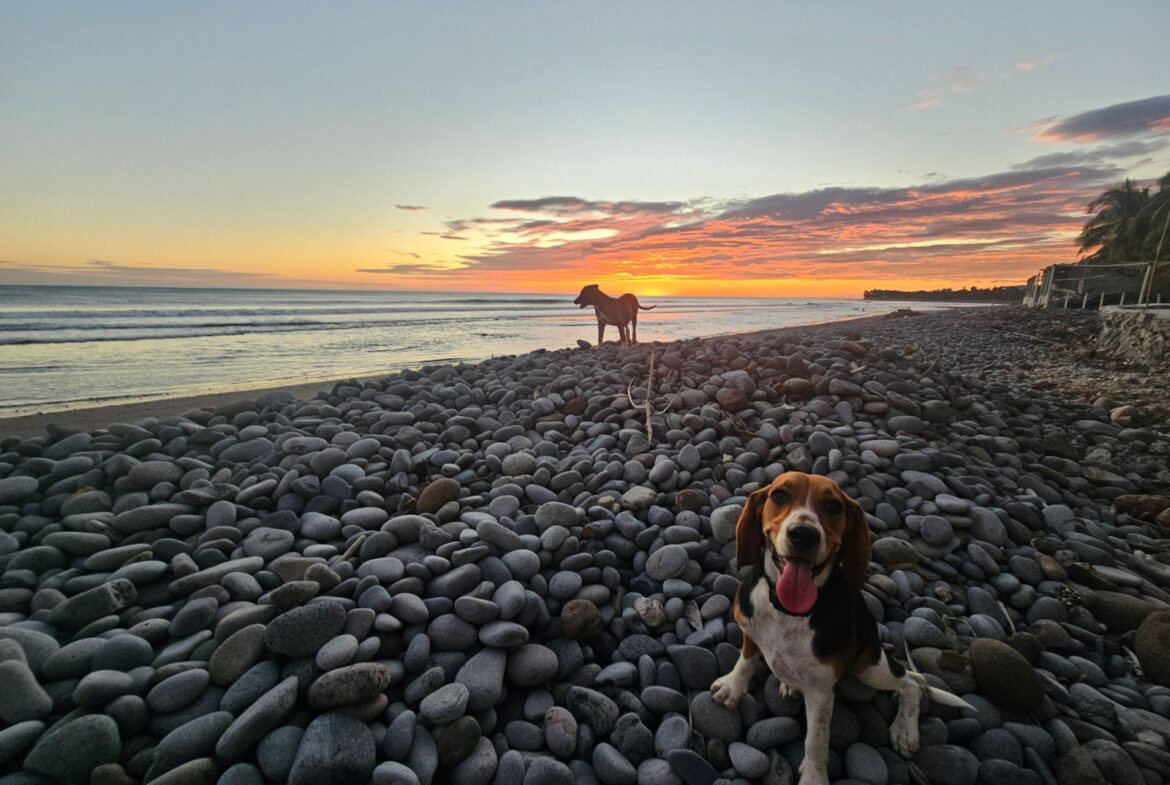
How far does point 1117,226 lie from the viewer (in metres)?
39.5

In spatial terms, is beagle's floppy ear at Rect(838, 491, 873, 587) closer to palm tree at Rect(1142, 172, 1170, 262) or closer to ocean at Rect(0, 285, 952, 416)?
ocean at Rect(0, 285, 952, 416)

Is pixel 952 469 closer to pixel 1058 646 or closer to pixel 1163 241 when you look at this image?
pixel 1058 646

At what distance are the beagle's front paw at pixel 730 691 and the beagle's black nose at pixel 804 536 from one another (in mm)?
966

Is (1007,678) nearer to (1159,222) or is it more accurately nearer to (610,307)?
(610,307)

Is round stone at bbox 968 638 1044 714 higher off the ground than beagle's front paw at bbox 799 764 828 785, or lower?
higher

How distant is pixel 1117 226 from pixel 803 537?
2285 inches

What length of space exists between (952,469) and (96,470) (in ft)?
25.8

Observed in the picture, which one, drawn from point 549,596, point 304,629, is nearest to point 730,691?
point 549,596

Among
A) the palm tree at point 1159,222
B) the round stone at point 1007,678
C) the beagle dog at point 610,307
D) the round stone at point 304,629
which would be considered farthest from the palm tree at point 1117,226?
the round stone at point 304,629

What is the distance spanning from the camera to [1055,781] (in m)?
2.28

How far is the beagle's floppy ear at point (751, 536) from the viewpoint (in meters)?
2.58

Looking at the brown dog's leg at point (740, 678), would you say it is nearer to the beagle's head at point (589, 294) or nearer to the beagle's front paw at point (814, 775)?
the beagle's front paw at point (814, 775)

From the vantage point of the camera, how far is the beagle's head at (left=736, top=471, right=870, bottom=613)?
221cm

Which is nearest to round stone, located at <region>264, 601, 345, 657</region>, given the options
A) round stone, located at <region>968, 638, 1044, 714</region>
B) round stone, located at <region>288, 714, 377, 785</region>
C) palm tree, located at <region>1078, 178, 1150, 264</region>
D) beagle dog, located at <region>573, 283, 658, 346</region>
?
round stone, located at <region>288, 714, 377, 785</region>
